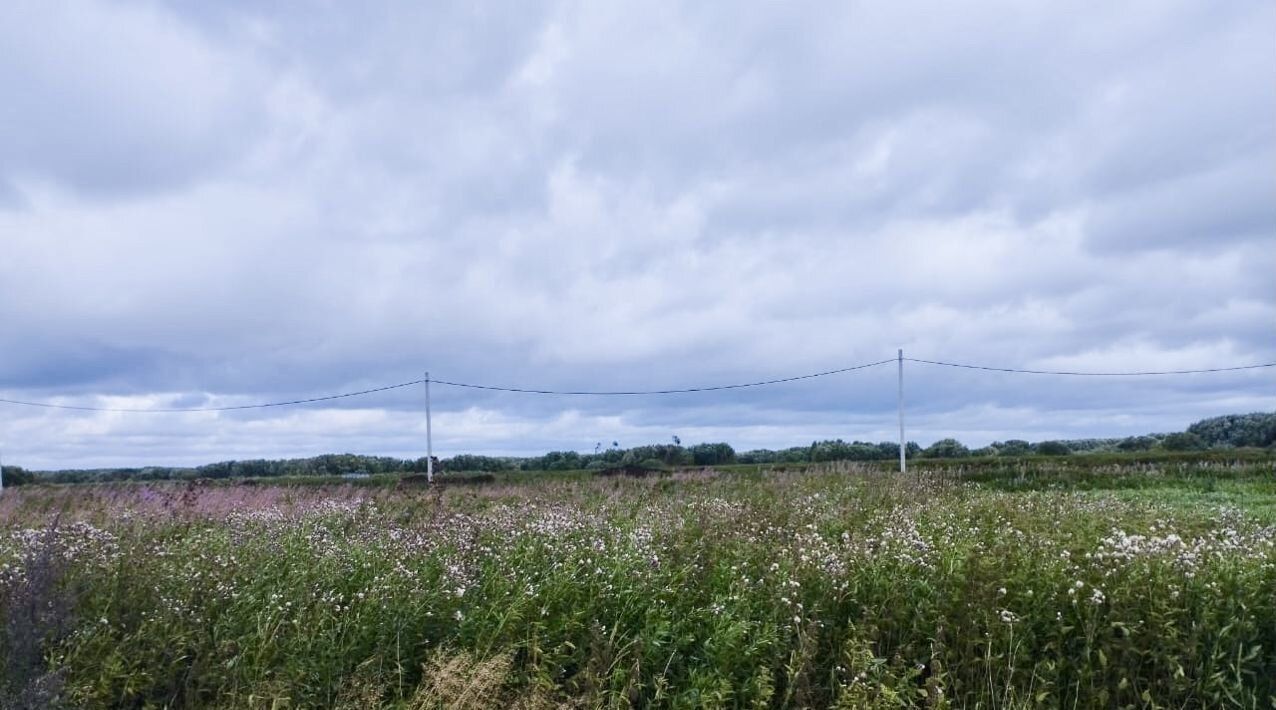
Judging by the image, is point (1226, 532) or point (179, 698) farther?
point (1226, 532)

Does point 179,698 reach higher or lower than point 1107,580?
lower

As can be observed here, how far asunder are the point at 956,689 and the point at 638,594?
7.82ft

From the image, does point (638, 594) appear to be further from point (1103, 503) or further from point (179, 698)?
point (1103, 503)

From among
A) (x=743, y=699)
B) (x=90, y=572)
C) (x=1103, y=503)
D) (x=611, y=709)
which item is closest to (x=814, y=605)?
(x=743, y=699)

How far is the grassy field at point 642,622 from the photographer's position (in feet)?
18.8

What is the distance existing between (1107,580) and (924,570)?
133cm

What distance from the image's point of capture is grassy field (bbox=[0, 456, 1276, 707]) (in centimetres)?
572

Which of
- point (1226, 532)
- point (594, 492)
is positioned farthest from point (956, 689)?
point (594, 492)

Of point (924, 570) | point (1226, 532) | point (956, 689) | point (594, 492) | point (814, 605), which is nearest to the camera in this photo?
point (956, 689)

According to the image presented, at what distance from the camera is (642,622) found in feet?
21.2

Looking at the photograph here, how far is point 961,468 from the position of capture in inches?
1051

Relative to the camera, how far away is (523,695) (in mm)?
5672

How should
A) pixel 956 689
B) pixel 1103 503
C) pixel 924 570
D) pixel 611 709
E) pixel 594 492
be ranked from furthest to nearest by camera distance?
pixel 594 492 → pixel 1103 503 → pixel 924 570 → pixel 956 689 → pixel 611 709

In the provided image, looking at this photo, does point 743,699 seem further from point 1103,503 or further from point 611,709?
point 1103,503
